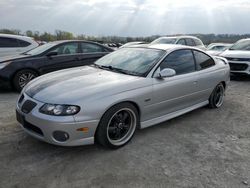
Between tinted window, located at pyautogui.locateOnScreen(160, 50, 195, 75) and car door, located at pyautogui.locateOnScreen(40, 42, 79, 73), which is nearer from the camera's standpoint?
tinted window, located at pyautogui.locateOnScreen(160, 50, 195, 75)

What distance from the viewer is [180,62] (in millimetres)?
4617

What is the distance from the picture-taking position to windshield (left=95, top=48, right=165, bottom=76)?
4125mm

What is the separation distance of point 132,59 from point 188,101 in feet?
4.32

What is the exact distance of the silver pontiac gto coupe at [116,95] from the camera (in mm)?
3225

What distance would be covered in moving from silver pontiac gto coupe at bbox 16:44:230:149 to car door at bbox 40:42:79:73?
8.90 ft

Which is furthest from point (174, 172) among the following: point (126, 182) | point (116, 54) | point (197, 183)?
point (116, 54)

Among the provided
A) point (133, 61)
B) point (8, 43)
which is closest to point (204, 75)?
point (133, 61)

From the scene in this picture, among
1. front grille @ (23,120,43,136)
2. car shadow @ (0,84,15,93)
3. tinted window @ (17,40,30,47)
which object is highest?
tinted window @ (17,40,30,47)

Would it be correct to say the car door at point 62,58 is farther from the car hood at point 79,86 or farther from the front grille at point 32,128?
the front grille at point 32,128

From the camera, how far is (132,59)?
4.43 metres

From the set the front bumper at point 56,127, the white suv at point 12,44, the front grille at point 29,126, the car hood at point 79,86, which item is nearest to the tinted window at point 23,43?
the white suv at point 12,44

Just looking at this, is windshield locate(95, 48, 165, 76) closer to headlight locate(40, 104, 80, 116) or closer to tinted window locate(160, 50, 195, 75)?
tinted window locate(160, 50, 195, 75)

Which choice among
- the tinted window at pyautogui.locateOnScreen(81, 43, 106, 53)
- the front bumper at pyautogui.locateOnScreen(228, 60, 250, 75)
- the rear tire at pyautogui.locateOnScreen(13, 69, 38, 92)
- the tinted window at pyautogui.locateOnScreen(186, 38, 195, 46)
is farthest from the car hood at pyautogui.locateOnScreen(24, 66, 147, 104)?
the tinted window at pyautogui.locateOnScreen(186, 38, 195, 46)

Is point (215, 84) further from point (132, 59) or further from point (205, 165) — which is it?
point (205, 165)
